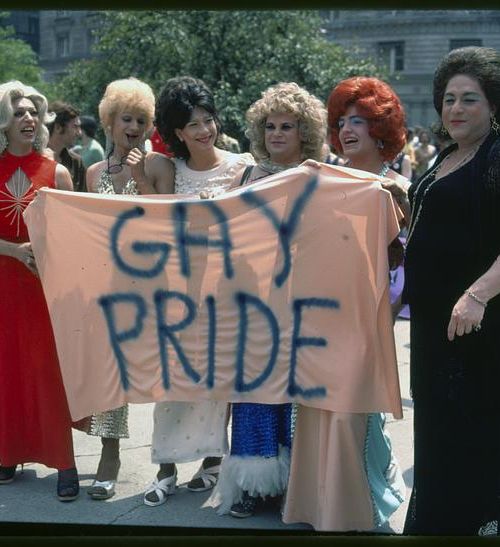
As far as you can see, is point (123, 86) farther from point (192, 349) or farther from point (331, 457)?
point (331, 457)

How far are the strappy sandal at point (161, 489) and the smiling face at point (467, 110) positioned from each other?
2.06 meters

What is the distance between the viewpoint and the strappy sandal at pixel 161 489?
4.17 meters

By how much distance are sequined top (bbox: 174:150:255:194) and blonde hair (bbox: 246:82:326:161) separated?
0.29m

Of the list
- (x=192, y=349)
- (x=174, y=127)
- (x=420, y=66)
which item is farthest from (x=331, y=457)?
(x=420, y=66)

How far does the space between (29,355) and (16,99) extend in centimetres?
118

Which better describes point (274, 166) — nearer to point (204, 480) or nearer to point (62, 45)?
point (204, 480)

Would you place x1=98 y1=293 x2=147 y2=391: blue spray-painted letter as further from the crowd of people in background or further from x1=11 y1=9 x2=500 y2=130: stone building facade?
x1=11 y1=9 x2=500 y2=130: stone building facade

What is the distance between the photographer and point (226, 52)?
16.5 m

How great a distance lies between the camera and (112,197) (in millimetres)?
3846

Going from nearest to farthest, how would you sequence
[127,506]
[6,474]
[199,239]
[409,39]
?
[199,239] < [127,506] < [6,474] < [409,39]

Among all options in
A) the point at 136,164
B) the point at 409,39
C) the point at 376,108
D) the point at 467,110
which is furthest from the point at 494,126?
the point at 409,39

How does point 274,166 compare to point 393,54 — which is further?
point 393,54

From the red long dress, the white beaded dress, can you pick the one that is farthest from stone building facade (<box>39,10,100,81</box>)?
the white beaded dress
